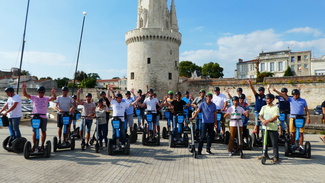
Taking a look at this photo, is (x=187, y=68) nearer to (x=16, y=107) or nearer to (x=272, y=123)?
(x=272, y=123)

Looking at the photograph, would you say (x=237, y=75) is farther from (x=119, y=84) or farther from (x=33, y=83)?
(x=33, y=83)

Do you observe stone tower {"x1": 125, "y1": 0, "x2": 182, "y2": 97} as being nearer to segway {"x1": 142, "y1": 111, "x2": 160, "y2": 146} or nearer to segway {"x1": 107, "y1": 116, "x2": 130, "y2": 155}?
segway {"x1": 142, "y1": 111, "x2": 160, "y2": 146}

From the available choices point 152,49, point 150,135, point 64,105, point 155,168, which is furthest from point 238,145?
point 152,49

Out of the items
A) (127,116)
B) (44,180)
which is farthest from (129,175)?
(127,116)

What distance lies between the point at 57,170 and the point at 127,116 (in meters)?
4.88

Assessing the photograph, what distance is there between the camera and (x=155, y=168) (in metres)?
5.99

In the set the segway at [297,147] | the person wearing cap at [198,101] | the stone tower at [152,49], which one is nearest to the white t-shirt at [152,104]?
the person wearing cap at [198,101]

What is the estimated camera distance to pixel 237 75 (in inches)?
2687

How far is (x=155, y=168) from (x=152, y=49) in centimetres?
3281

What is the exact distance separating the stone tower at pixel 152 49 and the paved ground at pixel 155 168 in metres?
30.4

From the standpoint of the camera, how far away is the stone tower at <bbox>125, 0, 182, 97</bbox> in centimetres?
3750

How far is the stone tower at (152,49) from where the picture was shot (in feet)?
123

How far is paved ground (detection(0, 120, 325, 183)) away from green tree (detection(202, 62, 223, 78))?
68.1 meters

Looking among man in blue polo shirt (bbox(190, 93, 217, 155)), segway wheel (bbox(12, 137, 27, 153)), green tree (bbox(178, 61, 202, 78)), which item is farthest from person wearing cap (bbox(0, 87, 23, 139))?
green tree (bbox(178, 61, 202, 78))
